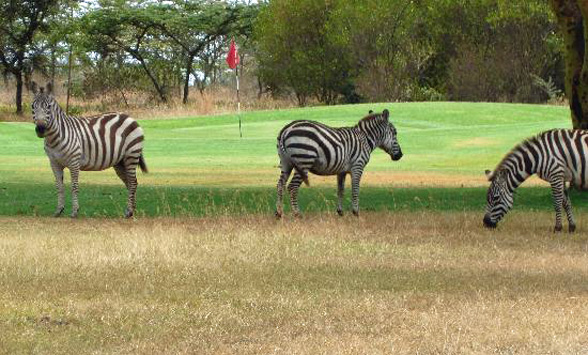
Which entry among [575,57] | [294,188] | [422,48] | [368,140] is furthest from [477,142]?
[422,48]

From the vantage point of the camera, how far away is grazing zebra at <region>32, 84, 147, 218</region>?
1941cm

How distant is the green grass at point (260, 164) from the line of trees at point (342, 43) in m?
10.2

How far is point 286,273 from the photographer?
43.2 ft

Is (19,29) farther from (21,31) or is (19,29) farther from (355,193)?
(355,193)

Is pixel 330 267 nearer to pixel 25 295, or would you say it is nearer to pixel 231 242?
pixel 231 242

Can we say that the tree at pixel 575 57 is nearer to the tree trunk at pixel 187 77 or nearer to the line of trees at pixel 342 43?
the line of trees at pixel 342 43

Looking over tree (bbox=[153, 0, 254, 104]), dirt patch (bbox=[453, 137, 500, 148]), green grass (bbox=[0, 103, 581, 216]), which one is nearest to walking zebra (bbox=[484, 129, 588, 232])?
green grass (bbox=[0, 103, 581, 216])

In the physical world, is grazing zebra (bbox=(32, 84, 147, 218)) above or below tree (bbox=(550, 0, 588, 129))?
below

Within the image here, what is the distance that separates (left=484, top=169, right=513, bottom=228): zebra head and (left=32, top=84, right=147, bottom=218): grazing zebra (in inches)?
239

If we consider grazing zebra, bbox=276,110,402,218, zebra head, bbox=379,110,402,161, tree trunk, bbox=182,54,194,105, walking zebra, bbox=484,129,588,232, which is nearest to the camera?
walking zebra, bbox=484,129,588,232

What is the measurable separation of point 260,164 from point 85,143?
44.9 ft

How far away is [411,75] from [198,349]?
54.6m

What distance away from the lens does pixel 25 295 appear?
1162cm

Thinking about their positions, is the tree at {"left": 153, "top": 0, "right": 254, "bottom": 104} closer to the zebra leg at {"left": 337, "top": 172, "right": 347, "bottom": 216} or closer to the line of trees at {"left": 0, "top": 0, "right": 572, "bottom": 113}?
the line of trees at {"left": 0, "top": 0, "right": 572, "bottom": 113}
